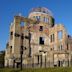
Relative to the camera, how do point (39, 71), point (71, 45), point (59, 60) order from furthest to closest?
point (71, 45) → point (59, 60) → point (39, 71)

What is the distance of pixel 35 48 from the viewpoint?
55562 mm

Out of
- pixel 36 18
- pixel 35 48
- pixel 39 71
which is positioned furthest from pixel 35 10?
pixel 39 71

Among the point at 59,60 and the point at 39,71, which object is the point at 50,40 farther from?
the point at 39,71

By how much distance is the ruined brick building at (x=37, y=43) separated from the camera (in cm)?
4725

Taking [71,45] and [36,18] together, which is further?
[36,18]

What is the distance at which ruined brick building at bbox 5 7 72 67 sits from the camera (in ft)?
155

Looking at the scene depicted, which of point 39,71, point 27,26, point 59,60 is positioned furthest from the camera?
point 27,26

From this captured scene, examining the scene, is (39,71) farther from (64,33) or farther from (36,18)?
(36,18)

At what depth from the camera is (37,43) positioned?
56.5m

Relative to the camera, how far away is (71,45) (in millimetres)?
52938

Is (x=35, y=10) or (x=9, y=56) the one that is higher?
(x=35, y=10)

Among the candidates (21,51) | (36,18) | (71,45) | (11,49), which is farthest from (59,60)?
(36,18)

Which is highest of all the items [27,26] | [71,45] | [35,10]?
[35,10]

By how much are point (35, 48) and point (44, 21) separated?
10.0 metres
